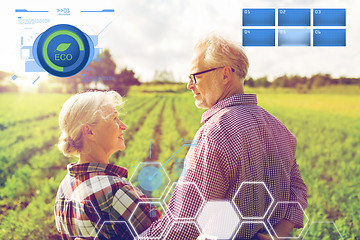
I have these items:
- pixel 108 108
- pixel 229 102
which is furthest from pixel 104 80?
pixel 229 102

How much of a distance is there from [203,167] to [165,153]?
3.85m

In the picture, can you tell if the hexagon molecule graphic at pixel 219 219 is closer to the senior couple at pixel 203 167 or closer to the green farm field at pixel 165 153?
the senior couple at pixel 203 167

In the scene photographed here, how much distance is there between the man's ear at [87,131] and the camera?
1.52 m

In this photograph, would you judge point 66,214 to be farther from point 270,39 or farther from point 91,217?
point 270,39

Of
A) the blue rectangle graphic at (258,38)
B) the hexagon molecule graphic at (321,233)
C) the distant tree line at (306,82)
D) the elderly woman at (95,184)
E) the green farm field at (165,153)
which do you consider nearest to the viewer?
the elderly woman at (95,184)

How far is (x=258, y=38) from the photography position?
2119mm

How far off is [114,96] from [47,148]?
4945mm

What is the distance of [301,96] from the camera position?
926 centimetres

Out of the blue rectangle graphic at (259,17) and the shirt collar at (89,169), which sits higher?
the blue rectangle graphic at (259,17)

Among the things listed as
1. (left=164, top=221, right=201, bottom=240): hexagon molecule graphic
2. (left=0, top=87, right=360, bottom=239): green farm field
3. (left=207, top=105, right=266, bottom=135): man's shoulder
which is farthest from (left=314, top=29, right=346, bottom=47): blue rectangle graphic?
(left=164, top=221, right=201, bottom=240): hexagon molecule graphic

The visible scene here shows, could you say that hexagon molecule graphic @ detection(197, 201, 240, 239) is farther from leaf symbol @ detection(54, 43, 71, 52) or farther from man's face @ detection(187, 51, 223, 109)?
leaf symbol @ detection(54, 43, 71, 52)

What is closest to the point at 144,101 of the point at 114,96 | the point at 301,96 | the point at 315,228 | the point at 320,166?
the point at 301,96

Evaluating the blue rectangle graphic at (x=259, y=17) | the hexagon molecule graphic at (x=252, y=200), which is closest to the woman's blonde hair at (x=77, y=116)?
the hexagon molecule graphic at (x=252, y=200)

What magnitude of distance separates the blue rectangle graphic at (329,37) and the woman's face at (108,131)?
1.51 meters
